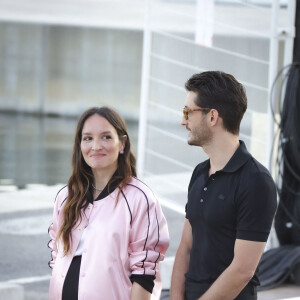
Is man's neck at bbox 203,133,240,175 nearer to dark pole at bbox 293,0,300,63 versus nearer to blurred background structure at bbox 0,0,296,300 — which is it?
blurred background structure at bbox 0,0,296,300

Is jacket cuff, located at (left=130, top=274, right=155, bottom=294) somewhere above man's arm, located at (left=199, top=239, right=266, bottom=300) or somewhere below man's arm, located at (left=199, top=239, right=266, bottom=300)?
below

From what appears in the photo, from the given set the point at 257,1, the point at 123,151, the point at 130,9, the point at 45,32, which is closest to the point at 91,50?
the point at 45,32

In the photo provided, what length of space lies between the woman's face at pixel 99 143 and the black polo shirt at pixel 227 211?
35 centimetres

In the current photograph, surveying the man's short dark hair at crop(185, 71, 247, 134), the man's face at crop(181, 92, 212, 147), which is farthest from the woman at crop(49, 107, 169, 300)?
the man's short dark hair at crop(185, 71, 247, 134)

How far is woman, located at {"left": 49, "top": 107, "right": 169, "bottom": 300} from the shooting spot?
2.61 m

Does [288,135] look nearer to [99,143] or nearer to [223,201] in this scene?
[99,143]

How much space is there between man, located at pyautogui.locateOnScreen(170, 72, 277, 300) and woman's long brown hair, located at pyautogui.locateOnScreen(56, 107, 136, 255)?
1.00 ft

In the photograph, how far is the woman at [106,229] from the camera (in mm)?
2613

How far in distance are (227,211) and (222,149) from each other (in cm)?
23

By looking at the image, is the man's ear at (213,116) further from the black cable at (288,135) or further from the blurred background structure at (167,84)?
the black cable at (288,135)

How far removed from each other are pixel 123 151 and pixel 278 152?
2546 millimetres

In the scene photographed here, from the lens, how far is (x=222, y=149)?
255cm

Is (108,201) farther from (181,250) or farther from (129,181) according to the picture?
(181,250)

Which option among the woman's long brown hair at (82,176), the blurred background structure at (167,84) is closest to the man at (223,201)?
the woman's long brown hair at (82,176)
